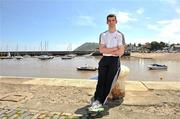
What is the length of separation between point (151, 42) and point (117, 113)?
162 meters

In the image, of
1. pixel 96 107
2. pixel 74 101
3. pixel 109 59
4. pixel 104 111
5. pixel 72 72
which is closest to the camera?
pixel 96 107

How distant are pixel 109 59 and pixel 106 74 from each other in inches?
11.3

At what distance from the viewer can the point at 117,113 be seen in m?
5.09

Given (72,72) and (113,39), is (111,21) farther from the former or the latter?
(72,72)

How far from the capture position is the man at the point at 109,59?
5270mm

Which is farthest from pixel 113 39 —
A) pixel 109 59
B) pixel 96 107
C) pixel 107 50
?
pixel 96 107

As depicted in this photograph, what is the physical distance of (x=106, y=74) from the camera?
17.5 ft

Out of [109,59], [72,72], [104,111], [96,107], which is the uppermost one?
[109,59]

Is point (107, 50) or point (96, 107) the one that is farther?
point (107, 50)

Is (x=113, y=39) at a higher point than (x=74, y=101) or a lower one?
higher

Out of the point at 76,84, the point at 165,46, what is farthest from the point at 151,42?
the point at 76,84

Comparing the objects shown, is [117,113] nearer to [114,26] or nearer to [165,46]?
[114,26]

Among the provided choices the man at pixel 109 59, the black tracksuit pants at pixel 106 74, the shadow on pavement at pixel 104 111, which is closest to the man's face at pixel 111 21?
the man at pixel 109 59

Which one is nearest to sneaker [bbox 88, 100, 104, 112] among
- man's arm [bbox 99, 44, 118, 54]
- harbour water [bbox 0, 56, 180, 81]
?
man's arm [bbox 99, 44, 118, 54]
